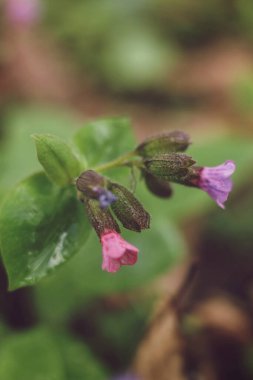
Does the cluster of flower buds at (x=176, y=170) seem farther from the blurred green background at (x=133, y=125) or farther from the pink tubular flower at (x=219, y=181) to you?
the blurred green background at (x=133, y=125)

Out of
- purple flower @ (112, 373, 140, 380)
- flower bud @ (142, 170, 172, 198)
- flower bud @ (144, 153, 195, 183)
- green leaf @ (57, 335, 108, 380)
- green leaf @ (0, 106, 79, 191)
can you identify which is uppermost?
flower bud @ (144, 153, 195, 183)

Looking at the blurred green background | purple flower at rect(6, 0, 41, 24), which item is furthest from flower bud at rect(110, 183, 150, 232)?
purple flower at rect(6, 0, 41, 24)

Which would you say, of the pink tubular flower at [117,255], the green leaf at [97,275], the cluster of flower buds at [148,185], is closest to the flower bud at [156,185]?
the cluster of flower buds at [148,185]

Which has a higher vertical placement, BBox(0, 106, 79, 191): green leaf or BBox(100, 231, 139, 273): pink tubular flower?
BBox(100, 231, 139, 273): pink tubular flower

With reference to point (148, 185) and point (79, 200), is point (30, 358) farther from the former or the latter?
point (148, 185)

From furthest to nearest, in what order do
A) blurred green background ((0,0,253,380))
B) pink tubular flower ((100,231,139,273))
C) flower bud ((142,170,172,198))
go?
blurred green background ((0,0,253,380)) < flower bud ((142,170,172,198)) < pink tubular flower ((100,231,139,273))

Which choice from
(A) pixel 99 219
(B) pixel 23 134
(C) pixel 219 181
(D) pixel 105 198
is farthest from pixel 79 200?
(B) pixel 23 134

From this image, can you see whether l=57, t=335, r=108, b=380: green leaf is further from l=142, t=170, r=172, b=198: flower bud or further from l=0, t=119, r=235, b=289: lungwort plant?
l=142, t=170, r=172, b=198: flower bud

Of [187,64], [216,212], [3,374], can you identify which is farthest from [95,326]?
[187,64]
